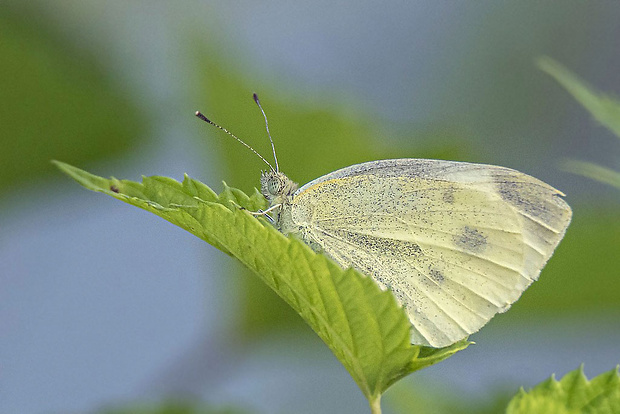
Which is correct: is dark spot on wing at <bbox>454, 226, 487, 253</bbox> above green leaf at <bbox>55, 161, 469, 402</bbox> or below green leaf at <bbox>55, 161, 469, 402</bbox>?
→ above

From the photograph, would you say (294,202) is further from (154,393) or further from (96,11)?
(96,11)

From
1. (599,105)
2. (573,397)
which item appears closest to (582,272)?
(599,105)

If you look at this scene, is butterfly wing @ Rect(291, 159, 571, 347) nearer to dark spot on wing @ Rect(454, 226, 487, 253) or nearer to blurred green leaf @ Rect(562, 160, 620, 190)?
dark spot on wing @ Rect(454, 226, 487, 253)

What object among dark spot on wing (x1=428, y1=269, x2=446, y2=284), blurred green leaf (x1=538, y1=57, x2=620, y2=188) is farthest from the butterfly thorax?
blurred green leaf (x1=538, y1=57, x2=620, y2=188)

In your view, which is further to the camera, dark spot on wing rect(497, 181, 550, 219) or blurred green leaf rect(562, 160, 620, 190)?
dark spot on wing rect(497, 181, 550, 219)

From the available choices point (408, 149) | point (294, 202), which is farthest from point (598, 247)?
point (294, 202)

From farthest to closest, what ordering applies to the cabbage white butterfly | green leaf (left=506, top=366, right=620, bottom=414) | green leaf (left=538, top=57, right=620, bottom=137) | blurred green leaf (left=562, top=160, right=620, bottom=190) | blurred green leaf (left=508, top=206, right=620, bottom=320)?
blurred green leaf (left=508, top=206, right=620, bottom=320)
the cabbage white butterfly
green leaf (left=538, top=57, right=620, bottom=137)
blurred green leaf (left=562, top=160, right=620, bottom=190)
green leaf (left=506, top=366, right=620, bottom=414)
